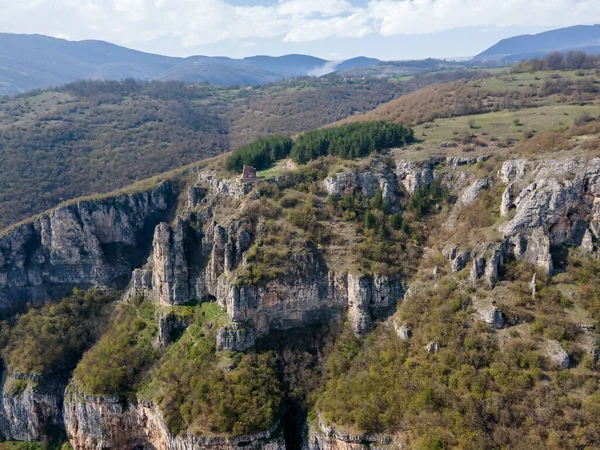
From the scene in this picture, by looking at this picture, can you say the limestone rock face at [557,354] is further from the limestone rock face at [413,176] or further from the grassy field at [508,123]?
the grassy field at [508,123]

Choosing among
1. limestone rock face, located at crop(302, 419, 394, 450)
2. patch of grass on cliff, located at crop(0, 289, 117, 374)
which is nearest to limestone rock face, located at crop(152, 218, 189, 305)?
patch of grass on cliff, located at crop(0, 289, 117, 374)

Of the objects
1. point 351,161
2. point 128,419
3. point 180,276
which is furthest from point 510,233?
point 128,419

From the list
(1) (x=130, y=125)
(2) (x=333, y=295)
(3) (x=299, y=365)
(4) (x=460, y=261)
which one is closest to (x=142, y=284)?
(3) (x=299, y=365)

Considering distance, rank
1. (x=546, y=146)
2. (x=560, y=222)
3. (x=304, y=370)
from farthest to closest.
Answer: (x=546, y=146) → (x=304, y=370) → (x=560, y=222)

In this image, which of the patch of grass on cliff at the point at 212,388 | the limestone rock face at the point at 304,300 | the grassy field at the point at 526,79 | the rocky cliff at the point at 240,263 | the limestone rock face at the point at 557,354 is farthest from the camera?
the grassy field at the point at 526,79

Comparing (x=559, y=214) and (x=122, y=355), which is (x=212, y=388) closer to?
(x=122, y=355)

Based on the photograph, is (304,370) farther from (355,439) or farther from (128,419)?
(128,419)

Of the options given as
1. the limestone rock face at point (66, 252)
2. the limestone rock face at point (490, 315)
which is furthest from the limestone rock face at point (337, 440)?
the limestone rock face at point (66, 252)
